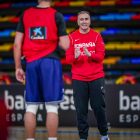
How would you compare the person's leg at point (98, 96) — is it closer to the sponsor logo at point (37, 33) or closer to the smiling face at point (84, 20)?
the smiling face at point (84, 20)

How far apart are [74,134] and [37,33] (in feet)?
6.10

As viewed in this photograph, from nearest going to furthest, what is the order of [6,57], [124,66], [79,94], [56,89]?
[56,89] → [79,94] → [124,66] → [6,57]

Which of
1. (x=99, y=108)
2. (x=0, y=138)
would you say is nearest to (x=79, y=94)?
(x=99, y=108)

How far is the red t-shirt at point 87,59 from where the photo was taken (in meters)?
2.93

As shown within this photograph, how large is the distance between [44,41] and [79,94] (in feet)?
2.43

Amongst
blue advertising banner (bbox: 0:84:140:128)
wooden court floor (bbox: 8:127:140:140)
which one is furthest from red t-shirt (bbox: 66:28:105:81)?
blue advertising banner (bbox: 0:84:140:128)

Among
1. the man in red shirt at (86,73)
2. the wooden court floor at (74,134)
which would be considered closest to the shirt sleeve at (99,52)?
the man in red shirt at (86,73)

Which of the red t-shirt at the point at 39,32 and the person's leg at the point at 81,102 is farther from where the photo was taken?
the person's leg at the point at 81,102

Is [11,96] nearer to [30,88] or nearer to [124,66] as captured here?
[30,88]

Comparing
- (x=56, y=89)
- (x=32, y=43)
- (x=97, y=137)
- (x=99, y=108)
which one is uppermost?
(x=32, y=43)

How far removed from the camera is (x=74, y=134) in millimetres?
3904

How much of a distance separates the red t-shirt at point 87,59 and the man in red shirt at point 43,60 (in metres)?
0.44

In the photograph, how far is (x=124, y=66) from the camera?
6949 millimetres

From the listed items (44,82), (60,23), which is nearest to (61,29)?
(60,23)
